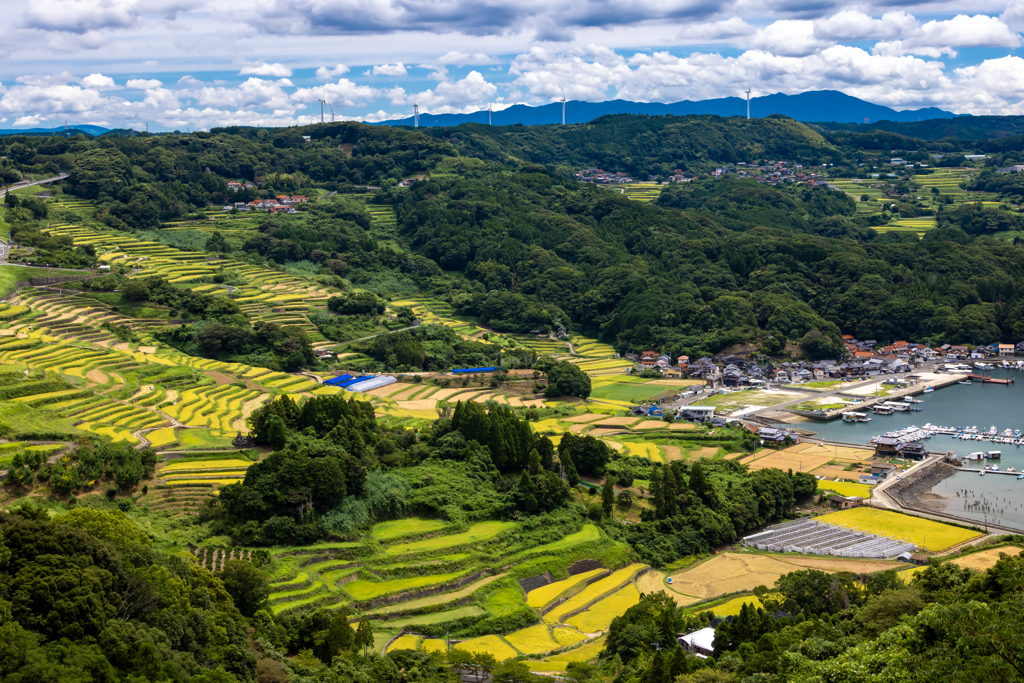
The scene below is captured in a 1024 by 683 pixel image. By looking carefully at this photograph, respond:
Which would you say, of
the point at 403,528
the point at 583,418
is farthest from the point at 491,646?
the point at 583,418

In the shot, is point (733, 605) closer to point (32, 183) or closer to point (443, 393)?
point (443, 393)

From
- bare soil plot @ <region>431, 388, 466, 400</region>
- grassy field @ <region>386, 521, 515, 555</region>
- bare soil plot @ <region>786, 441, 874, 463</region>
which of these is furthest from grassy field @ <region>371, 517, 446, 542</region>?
bare soil plot @ <region>786, 441, 874, 463</region>

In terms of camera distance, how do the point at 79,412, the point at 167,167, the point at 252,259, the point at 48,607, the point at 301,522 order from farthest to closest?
the point at 167,167 → the point at 252,259 → the point at 79,412 → the point at 301,522 → the point at 48,607

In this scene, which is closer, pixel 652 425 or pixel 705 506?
pixel 705 506

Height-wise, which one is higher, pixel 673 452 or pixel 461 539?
pixel 461 539

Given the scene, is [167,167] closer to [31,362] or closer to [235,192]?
[235,192]

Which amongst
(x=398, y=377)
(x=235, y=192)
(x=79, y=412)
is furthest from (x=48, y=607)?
(x=235, y=192)

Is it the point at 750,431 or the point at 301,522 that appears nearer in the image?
the point at 301,522
